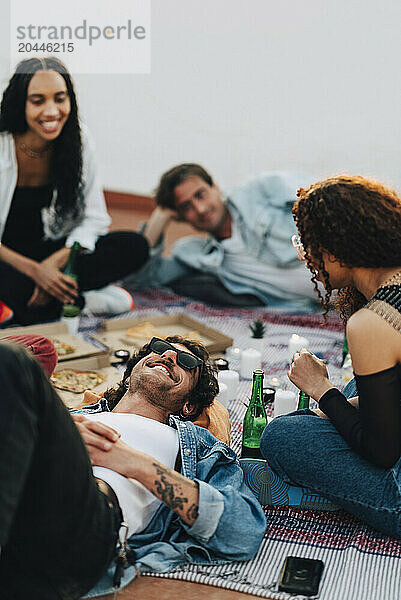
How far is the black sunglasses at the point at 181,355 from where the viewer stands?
75.5 inches

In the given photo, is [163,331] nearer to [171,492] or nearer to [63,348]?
[63,348]

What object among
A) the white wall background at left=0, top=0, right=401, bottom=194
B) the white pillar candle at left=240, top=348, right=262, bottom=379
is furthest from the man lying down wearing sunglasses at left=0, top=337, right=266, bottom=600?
the white wall background at left=0, top=0, right=401, bottom=194

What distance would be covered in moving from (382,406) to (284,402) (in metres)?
0.82

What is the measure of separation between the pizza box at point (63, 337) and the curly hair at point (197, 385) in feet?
2.29

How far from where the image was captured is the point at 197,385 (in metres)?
1.96

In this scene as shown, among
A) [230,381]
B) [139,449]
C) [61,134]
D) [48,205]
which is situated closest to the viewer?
[139,449]

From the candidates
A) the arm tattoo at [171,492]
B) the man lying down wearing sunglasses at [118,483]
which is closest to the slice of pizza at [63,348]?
the man lying down wearing sunglasses at [118,483]

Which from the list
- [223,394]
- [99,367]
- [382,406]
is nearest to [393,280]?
[382,406]

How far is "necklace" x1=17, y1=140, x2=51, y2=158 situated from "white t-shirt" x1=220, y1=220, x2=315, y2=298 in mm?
1084

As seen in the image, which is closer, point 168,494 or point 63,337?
point 168,494

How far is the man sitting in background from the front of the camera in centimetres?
368

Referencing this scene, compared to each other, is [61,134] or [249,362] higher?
[61,134]

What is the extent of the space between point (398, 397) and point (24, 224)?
217cm

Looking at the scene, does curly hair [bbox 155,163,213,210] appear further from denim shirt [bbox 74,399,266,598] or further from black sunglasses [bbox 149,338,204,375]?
denim shirt [bbox 74,399,266,598]
